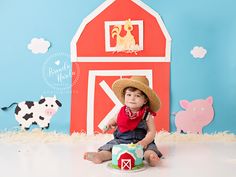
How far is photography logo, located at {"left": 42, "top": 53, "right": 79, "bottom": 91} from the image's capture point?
2.03m

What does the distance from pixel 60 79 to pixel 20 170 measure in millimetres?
777

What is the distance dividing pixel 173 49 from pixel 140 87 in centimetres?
56

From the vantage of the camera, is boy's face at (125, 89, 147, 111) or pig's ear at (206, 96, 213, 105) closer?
boy's face at (125, 89, 147, 111)

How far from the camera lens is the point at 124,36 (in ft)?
6.59

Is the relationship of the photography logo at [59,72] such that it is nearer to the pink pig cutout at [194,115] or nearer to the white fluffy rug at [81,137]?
the white fluffy rug at [81,137]

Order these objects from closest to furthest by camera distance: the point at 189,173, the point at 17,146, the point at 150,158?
the point at 189,173, the point at 150,158, the point at 17,146

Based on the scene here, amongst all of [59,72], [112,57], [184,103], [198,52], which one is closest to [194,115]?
[184,103]

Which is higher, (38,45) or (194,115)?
(38,45)

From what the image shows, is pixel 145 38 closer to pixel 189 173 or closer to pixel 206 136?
pixel 206 136

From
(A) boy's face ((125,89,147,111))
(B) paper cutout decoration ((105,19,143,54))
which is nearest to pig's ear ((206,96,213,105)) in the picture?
(B) paper cutout decoration ((105,19,143,54))

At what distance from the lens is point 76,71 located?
2021mm

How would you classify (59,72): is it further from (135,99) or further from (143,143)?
(143,143)

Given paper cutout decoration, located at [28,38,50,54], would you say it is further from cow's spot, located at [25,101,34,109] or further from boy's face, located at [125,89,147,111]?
boy's face, located at [125,89,147,111]

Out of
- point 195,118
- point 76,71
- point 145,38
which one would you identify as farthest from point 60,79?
point 195,118
